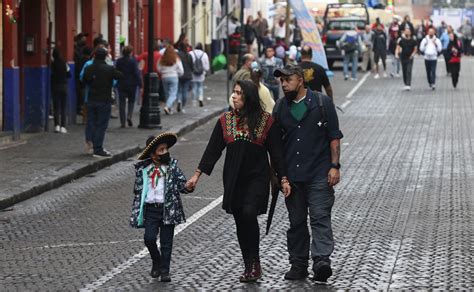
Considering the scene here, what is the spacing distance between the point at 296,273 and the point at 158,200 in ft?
3.94

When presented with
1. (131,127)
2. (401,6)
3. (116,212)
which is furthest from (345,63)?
(401,6)

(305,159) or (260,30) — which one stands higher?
(305,159)

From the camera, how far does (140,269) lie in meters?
11.9

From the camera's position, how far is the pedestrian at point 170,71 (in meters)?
31.2

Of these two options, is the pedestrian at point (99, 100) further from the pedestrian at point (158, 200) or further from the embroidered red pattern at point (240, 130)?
the embroidered red pattern at point (240, 130)

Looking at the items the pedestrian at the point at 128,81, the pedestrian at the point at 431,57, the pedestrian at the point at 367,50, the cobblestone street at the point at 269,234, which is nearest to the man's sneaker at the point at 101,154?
the cobblestone street at the point at 269,234

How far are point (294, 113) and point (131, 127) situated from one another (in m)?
17.3

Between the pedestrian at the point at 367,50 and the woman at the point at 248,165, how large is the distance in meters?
39.7

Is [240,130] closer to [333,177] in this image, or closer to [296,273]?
[333,177]

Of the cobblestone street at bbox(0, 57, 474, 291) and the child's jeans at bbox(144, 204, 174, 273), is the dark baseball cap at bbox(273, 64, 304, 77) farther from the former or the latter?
the cobblestone street at bbox(0, 57, 474, 291)

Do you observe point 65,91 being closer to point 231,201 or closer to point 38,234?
point 38,234

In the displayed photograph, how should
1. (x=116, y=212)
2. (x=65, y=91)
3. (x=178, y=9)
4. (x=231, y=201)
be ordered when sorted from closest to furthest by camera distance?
(x=231, y=201) < (x=116, y=212) < (x=65, y=91) < (x=178, y=9)

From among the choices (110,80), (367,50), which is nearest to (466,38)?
(367,50)

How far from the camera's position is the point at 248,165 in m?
11.1
